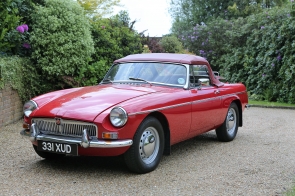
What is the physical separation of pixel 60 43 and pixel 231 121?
4709 mm

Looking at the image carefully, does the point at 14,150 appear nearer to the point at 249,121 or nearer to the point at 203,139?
the point at 203,139

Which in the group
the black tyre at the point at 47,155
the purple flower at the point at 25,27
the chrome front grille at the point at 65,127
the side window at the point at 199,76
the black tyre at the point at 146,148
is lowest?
the black tyre at the point at 47,155

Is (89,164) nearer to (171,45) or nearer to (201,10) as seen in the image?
(171,45)

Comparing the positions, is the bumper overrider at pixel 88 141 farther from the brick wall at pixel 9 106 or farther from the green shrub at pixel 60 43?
the green shrub at pixel 60 43

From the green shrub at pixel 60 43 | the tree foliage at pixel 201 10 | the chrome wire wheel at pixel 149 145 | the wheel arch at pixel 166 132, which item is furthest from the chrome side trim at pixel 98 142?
the tree foliage at pixel 201 10

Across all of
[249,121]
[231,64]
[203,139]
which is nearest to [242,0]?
[231,64]

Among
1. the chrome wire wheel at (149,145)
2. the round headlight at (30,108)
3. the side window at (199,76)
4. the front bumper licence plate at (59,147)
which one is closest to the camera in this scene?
the front bumper licence plate at (59,147)

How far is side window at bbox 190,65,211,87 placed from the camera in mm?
6692

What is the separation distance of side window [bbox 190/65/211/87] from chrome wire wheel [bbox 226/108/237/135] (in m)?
0.87

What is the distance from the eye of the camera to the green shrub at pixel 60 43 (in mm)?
10219

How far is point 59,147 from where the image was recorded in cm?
512

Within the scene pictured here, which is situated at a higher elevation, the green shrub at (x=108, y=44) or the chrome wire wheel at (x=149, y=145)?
the green shrub at (x=108, y=44)

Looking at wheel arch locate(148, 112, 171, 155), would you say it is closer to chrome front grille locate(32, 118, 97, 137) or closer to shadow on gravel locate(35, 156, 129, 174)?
shadow on gravel locate(35, 156, 129, 174)

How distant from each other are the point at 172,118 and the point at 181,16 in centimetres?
3216
